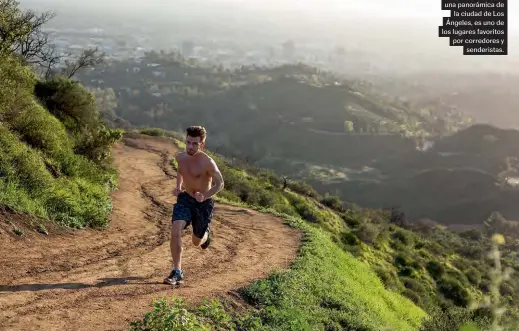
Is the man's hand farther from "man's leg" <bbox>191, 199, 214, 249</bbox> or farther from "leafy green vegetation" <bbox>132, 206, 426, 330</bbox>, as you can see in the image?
"leafy green vegetation" <bbox>132, 206, 426, 330</bbox>

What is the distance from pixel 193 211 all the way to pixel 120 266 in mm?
2003

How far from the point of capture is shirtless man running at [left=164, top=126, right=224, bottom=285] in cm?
727

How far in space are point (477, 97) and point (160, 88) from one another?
130 metres

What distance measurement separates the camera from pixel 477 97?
200m

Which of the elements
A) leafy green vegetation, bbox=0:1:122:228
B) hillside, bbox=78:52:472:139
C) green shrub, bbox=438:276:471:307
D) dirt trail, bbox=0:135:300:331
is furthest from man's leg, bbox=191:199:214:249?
hillside, bbox=78:52:472:139

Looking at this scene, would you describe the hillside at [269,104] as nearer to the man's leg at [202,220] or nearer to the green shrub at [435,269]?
the green shrub at [435,269]

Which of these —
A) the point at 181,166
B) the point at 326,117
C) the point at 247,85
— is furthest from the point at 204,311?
the point at 247,85

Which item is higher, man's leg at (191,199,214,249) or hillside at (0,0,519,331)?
man's leg at (191,199,214,249)

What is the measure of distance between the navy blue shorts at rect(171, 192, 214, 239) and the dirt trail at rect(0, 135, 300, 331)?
102cm

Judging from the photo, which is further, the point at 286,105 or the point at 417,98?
the point at 417,98

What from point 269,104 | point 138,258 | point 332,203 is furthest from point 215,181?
point 269,104

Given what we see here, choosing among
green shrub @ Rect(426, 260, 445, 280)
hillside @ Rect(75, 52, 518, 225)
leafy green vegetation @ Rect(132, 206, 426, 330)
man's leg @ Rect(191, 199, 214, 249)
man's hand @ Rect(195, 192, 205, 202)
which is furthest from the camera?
hillside @ Rect(75, 52, 518, 225)

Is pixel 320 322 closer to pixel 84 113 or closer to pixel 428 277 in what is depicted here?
pixel 84 113

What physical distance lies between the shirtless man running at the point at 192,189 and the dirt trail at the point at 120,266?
31.1 inches
